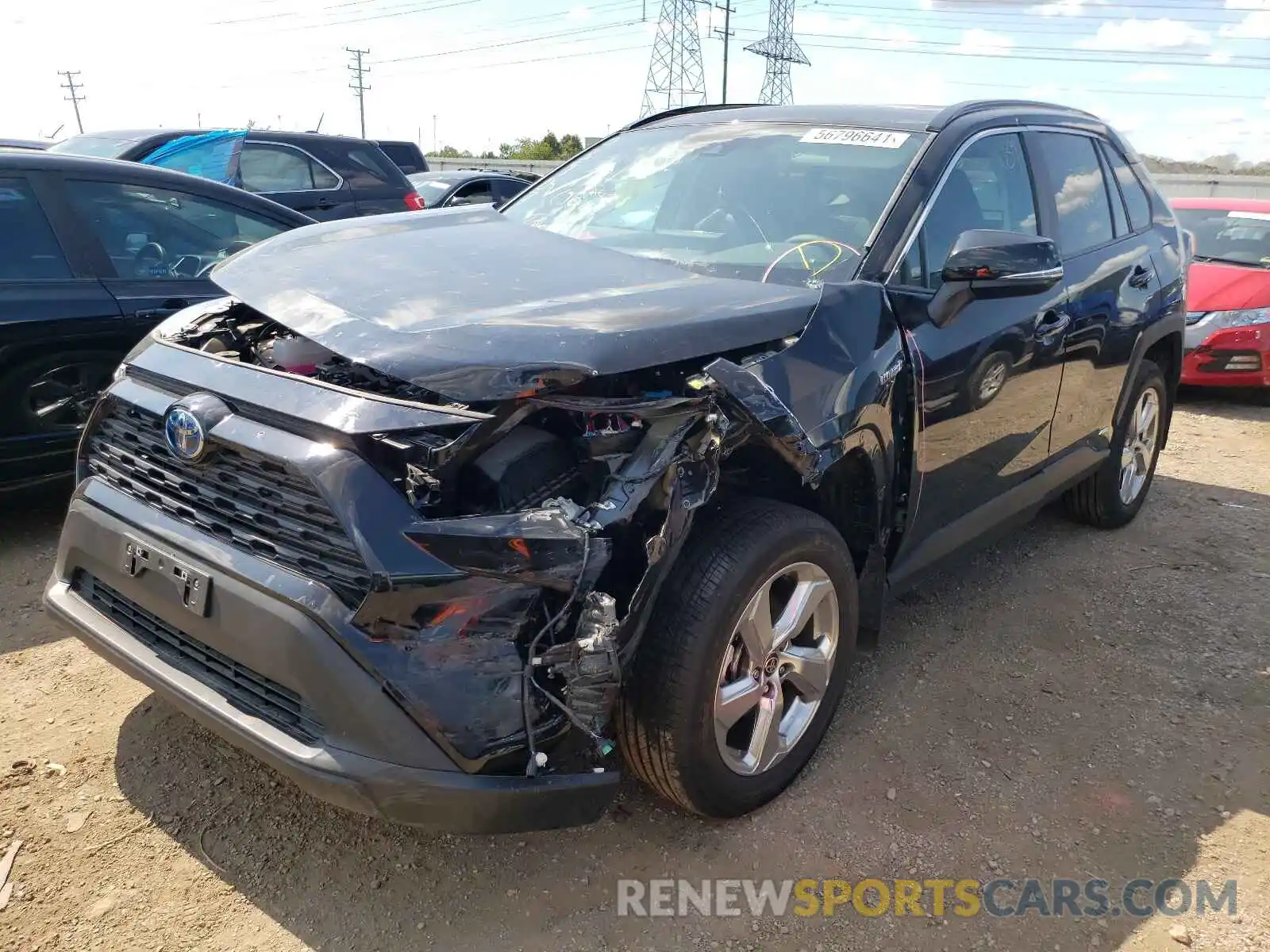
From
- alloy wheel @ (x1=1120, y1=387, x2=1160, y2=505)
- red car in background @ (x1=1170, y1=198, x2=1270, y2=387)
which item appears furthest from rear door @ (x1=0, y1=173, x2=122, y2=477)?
red car in background @ (x1=1170, y1=198, x2=1270, y2=387)

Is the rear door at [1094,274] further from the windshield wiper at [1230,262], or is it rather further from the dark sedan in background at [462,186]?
the dark sedan in background at [462,186]

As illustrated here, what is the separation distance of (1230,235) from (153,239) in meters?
8.85

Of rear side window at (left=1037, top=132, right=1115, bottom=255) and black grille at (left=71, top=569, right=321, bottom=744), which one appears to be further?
rear side window at (left=1037, top=132, right=1115, bottom=255)

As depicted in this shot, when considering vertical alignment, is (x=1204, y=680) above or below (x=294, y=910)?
below

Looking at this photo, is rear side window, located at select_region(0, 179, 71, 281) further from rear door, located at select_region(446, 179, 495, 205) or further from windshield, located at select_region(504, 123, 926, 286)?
rear door, located at select_region(446, 179, 495, 205)

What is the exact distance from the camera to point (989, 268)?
283 centimetres

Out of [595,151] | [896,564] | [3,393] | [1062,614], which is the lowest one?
[1062,614]

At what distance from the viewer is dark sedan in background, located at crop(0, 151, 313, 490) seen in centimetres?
387

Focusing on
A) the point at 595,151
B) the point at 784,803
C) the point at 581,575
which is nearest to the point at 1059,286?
the point at 595,151

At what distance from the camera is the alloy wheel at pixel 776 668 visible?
2.45 m

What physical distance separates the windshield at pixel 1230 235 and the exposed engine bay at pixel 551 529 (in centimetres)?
801

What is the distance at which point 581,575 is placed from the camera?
6.63 ft

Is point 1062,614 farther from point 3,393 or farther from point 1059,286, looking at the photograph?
point 3,393

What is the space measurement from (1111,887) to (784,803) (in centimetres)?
87
